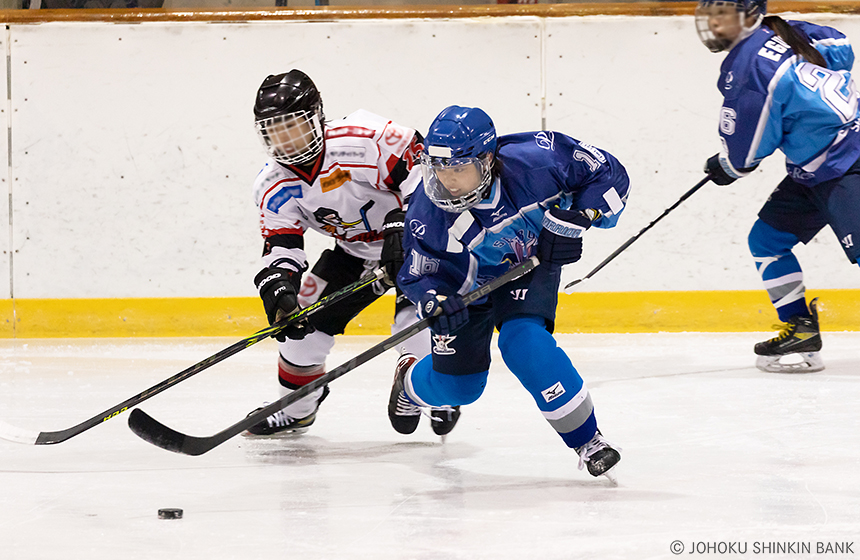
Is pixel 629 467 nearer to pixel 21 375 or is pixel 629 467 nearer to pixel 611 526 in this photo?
pixel 611 526

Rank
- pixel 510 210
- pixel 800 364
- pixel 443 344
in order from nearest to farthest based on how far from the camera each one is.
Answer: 1. pixel 510 210
2. pixel 443 344
3. pixel 800 364

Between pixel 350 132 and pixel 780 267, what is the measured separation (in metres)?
1.73

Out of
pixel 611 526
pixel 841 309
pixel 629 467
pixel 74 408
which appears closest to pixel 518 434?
pixel 629 467

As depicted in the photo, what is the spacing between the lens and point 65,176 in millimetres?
4320

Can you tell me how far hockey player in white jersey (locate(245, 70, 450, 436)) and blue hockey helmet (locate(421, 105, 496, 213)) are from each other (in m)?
0.44

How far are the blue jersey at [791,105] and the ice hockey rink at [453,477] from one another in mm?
752

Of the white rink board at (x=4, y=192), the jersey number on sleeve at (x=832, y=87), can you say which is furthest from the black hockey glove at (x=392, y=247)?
the white rink board at (x=4, y=192)

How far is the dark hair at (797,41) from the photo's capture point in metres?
2.78

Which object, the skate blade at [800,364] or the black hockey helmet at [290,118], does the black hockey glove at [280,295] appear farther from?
the skate blade at [800,364]

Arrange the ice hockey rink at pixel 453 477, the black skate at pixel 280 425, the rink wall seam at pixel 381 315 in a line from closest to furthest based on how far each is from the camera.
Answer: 1. the ice hockey rink at pixel 453 477
2. the black skate at pixel 280 425
3. the rink wall seam at pixel 381 315

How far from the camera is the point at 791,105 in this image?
2742mm

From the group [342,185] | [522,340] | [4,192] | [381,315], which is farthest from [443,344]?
[4,192]

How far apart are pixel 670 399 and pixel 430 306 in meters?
1.21

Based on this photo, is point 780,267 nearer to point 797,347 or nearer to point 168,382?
point 797,347
